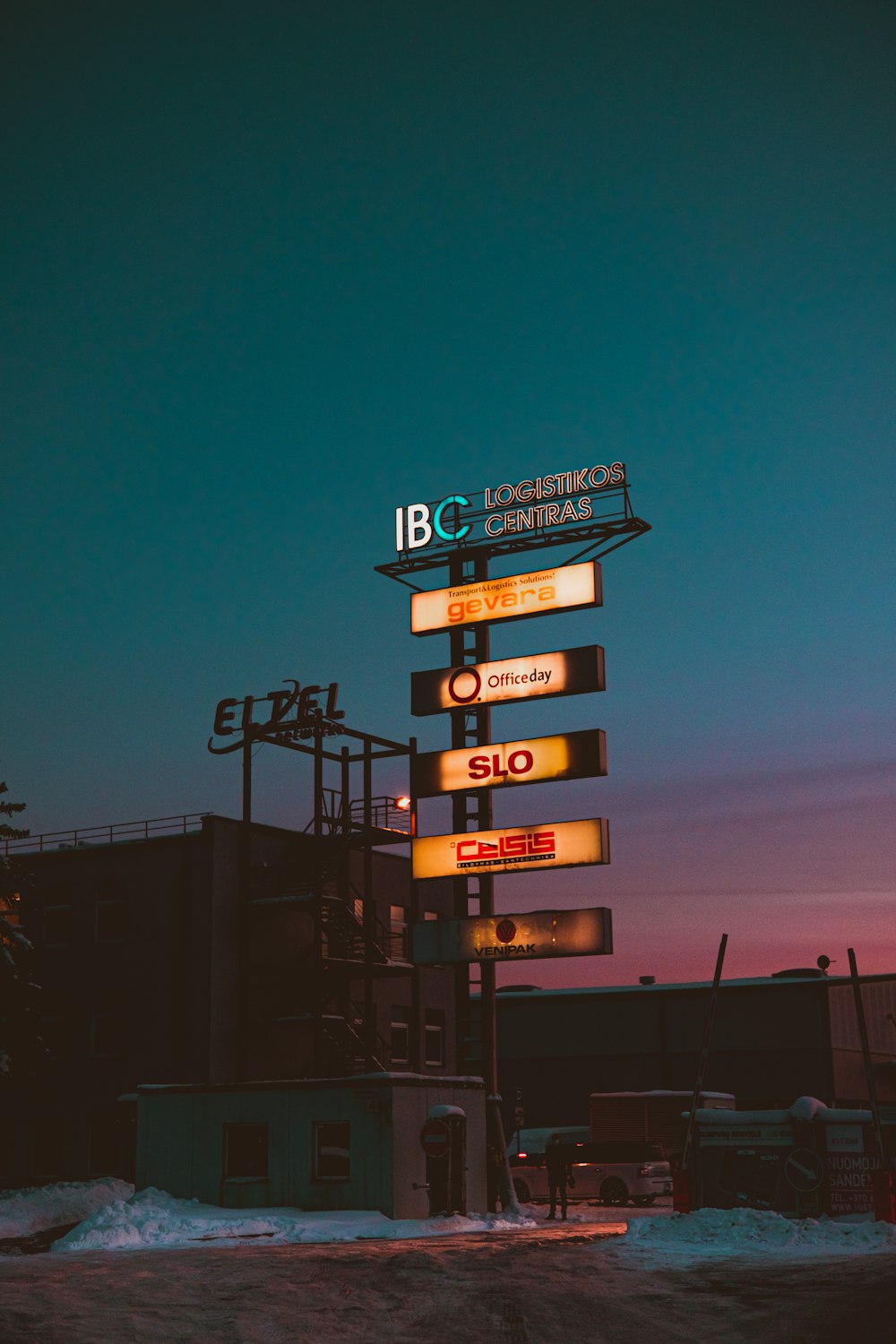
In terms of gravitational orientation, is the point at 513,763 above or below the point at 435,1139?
above

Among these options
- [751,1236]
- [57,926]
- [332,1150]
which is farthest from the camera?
[57,926]

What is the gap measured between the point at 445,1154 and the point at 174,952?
46.9ft

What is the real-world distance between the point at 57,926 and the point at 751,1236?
30648 mm

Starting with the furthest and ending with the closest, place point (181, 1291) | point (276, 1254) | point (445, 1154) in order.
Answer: point (445, 1154) < point (276, 1254) < point (181, 1291)

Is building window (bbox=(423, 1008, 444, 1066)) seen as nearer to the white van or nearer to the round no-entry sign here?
the white van

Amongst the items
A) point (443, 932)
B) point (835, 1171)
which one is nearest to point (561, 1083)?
point (443, 932)

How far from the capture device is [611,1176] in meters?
44.2


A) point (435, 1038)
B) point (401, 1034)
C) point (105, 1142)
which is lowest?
point (105, 1142)

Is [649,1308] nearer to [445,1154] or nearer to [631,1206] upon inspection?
[445,1154]

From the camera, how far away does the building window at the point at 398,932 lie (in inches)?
1978

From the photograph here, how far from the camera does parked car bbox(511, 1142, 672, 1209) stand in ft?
144

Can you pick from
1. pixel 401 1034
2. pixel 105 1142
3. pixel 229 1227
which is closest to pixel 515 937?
pixel 229 1227

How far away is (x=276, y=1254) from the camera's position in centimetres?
2611

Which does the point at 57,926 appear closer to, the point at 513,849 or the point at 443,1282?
the point at 513,849
